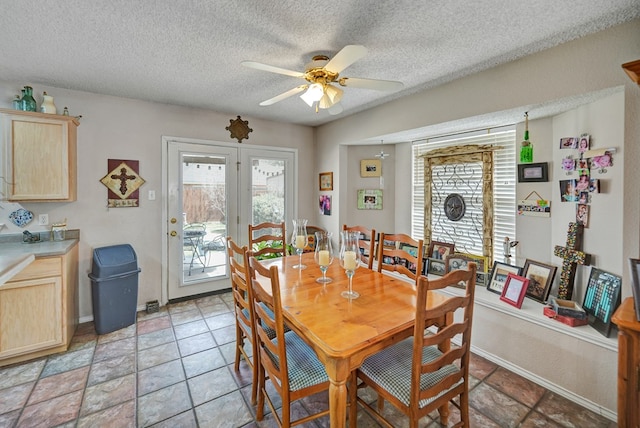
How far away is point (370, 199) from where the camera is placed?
3.87 m

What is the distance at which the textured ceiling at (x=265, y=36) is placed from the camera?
1.55m

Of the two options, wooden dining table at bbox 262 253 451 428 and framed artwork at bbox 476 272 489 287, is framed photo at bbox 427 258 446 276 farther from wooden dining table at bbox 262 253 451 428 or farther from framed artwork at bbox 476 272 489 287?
wooden dining table at bbox 262 253 451 428

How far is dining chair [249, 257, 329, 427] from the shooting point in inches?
52.5

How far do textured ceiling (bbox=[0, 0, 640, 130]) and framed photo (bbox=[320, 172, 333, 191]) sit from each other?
162 centimetres

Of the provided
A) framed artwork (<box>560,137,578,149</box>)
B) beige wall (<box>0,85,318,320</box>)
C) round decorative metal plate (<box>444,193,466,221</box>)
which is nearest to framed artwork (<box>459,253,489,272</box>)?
round decorative metal plate (<box>444,193,466,221</box>)

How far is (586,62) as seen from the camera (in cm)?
179

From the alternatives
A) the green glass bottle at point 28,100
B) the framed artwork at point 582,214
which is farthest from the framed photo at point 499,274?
the green glass bottle at point 28,100

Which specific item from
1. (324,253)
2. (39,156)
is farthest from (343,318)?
(39,156)

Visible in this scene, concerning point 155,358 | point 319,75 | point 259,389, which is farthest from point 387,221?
point 155,358

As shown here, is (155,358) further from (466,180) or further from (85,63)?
(466,180)

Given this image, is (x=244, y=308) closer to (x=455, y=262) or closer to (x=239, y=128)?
(x=455, y=262)

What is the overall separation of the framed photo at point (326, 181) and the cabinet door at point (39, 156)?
2888 millimetres

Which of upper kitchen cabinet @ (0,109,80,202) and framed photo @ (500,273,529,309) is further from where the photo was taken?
upper kitchen cabinet @ (0,109,80,202)

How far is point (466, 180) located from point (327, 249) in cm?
202
